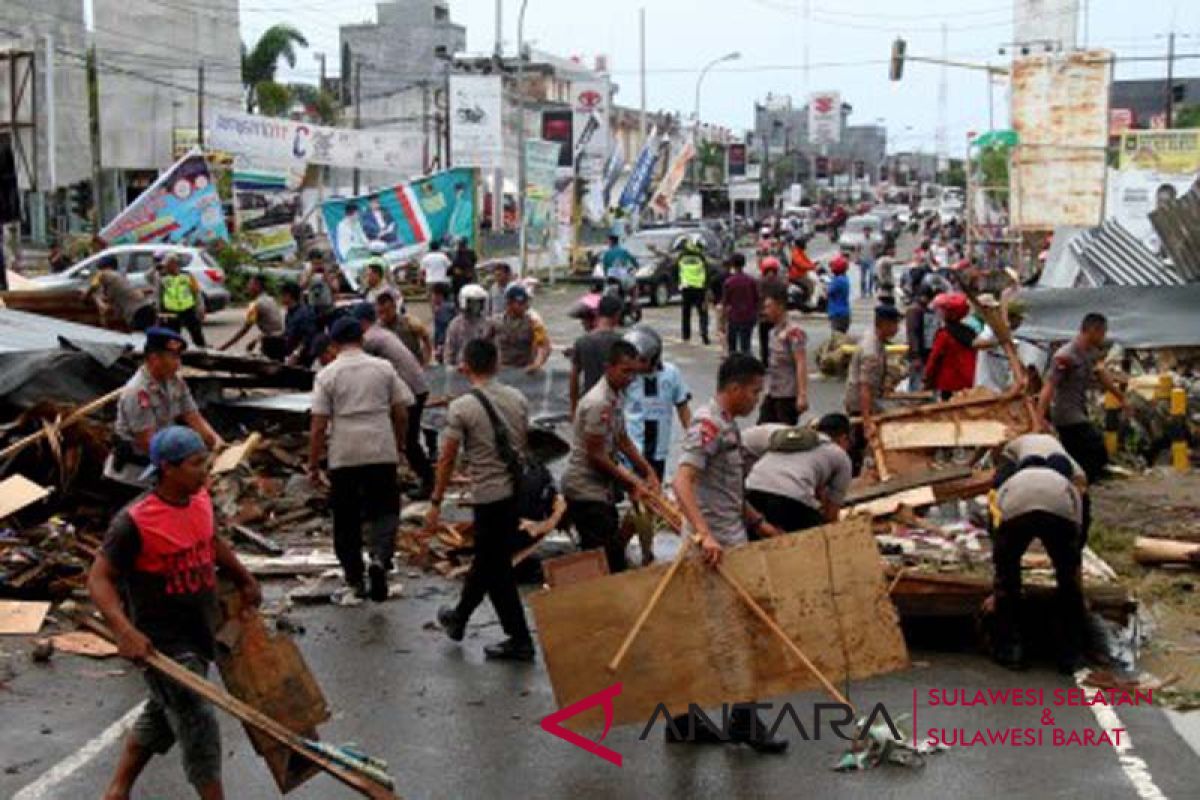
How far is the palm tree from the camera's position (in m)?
67.2

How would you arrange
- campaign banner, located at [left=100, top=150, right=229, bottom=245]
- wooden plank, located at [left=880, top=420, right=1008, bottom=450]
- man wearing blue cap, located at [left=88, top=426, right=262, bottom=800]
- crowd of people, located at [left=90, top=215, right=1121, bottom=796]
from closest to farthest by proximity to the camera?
man wearing blue cap, located at [left=88, top=426, right=262, bottom=800], crowd of people, located at [left=90, top=215, right=1121, bottom=796], wooden plank, located at [left=880, top=420, right=1008, bottom=450], campaign banner, located at [left=100, top=150, right=229, bottom=245]

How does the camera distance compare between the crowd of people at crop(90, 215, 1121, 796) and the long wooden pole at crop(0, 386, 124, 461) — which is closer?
the crowd of people at crop(90, 215, 1121, 796)

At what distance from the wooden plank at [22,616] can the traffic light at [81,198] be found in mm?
40757

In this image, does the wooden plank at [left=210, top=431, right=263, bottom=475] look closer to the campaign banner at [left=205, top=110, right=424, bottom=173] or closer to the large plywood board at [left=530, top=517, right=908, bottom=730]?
the large plywood board at [left=530, top=517, right=908, bottom=730]

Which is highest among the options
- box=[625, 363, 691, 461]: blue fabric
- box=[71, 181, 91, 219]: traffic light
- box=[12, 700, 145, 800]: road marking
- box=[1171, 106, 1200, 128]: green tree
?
box=[1171, 106, 1200, 128]: green tree


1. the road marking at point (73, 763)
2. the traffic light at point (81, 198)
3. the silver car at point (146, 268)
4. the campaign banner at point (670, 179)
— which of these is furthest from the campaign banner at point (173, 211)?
the road marking at point (73, 763)

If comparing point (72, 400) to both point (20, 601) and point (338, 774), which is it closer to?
point (20, 601)

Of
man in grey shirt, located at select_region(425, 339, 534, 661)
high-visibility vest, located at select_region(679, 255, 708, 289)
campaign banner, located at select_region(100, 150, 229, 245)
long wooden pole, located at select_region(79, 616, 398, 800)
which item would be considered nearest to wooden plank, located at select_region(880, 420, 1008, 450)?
man in grey shirt, located at select_region(425, 339, 534, 661)

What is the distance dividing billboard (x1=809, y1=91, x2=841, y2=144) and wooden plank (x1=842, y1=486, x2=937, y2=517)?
538 feet

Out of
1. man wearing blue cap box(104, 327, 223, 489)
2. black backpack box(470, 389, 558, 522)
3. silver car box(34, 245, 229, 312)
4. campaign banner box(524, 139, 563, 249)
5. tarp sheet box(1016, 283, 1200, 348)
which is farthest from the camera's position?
campaign banner box(524, 139, 563, 249)

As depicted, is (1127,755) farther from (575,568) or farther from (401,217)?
(401,217)

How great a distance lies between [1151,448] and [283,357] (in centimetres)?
879

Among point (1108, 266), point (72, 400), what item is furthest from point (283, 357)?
point (1108, 266)

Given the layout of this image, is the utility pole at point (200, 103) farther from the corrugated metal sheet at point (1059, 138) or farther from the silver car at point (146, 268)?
the corrugated metal sheet at point (1059, 138)
